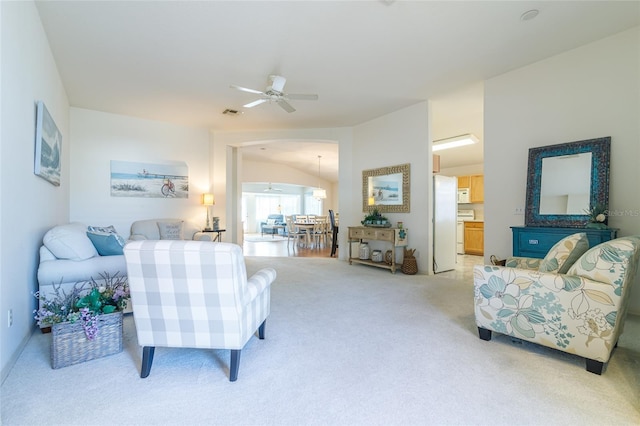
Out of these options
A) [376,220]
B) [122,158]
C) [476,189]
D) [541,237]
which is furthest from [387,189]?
[122,158]

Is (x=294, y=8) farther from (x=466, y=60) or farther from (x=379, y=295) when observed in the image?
(x=379, y=295)

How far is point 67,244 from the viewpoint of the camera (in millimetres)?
2549

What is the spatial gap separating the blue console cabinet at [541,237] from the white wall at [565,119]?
37 centimetres

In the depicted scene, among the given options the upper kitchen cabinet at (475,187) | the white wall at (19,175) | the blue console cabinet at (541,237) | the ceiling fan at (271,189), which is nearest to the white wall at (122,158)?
the white wall at (19,175)

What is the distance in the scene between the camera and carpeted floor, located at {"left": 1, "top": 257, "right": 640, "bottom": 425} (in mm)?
1426

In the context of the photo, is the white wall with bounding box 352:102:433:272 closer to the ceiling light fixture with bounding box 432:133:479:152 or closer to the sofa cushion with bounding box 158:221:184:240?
the ceiling light fixture with bounding box 432:133:479:152

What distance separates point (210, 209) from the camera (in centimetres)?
618

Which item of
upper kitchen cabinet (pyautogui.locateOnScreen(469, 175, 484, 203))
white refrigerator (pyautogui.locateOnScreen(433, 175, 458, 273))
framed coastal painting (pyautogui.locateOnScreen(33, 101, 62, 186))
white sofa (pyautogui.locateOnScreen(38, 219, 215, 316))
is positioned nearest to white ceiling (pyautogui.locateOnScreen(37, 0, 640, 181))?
framed coastal painting (pyautogui.locateOnScreen(33, 101, 62, 186))

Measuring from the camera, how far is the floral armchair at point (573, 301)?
172cm

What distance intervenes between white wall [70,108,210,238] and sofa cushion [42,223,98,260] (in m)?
2.76

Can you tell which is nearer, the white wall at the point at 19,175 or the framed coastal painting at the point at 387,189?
the white wall at the point at 19,175

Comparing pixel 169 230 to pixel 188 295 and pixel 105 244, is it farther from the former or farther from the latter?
pixel 188 295

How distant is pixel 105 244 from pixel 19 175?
3.23 ft

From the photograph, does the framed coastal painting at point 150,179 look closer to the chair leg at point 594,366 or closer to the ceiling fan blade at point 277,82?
the ceiling fan blade at point 277,82
